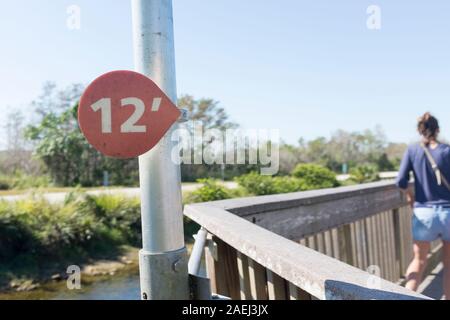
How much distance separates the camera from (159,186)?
99cm

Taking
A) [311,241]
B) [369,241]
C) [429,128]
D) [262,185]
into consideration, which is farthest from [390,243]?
[262,185]

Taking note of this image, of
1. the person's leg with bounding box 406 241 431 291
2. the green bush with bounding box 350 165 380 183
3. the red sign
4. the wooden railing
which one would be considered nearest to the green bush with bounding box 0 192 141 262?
the wooden railing

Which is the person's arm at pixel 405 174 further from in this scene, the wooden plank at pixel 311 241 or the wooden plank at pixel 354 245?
the wooden plank at pixel 311 241

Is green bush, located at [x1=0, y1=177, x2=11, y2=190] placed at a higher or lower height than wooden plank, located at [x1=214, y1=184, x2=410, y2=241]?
lower

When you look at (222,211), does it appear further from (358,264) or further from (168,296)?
(358,264)

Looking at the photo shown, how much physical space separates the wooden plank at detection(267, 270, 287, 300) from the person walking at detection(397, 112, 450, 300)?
1.56 metres

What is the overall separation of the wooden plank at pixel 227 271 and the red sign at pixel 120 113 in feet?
3.02

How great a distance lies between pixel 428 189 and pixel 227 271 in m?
1.56

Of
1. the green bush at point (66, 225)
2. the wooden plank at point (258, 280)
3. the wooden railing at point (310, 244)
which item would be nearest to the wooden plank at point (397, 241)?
the wooden railing at point (310, 244)

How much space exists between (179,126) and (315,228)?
1.49m

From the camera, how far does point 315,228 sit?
7.62 feet

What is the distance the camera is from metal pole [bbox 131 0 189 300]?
3.26 feet

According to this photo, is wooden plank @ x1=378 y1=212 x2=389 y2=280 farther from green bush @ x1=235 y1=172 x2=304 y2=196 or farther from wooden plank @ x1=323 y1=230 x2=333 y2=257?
green bush @ x1=235 y1=172 x2=304 y2=196

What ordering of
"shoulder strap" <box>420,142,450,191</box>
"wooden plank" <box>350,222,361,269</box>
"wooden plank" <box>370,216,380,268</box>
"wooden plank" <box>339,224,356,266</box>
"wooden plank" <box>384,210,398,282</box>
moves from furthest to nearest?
"wooden plank" <box>384,210,398,282</box>, "wooden plank" <box>370,216,380,268</box>, "wooden plank" <box>350,222,361,269</box>, "wooden plank" <box>339,224,356,266</box>, "shoulder strap" <box>420,142,450,191</box>
